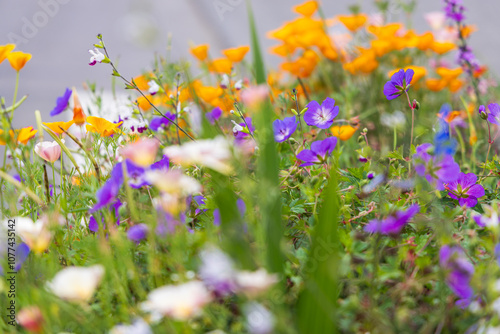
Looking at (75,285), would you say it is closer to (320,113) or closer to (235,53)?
(320,113)

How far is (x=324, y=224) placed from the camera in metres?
0.60

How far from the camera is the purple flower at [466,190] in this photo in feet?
2.84

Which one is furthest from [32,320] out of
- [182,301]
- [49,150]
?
[49,150]

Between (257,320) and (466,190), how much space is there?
1.77 feet

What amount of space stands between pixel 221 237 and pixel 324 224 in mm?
207

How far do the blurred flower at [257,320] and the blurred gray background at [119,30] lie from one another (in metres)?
2.13

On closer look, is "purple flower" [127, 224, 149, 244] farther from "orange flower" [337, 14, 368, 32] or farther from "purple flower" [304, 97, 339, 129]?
"orange flower" [337, 14, 368, 32]

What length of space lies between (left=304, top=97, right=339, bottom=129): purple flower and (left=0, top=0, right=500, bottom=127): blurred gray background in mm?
1612

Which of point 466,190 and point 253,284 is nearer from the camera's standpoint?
point 253,284

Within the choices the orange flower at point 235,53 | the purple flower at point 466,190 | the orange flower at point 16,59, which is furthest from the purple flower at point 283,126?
the orange flower at point 235,53

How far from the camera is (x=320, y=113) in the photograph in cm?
96

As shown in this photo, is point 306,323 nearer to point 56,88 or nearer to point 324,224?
point 324,224

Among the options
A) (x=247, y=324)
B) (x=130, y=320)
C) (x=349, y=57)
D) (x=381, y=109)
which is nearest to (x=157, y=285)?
(x=130, y=320)

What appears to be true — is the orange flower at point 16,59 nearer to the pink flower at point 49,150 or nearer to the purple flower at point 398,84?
the pink flower at point 49,150
